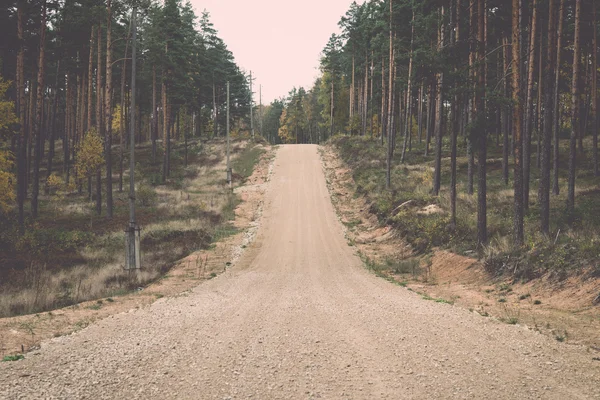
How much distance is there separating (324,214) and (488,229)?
1398cm

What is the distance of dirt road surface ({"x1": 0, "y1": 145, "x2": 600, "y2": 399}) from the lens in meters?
4.54

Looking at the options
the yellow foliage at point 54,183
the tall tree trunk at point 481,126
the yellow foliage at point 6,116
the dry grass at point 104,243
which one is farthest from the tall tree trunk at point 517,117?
the yellow foliage at point 54,183

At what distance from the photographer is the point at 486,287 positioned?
10.9 meters

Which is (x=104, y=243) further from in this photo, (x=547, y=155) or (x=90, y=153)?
(x=547, y=155)

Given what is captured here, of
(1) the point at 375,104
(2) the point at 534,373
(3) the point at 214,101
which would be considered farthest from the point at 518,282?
(3) the point at 214,101

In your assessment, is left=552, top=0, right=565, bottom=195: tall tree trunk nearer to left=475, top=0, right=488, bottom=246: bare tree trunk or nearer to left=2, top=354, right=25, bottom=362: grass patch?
left=475, top=0, right=488, bottom=246: bare tree trunk

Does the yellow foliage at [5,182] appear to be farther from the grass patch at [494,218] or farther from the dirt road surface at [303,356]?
the grass patch at [494,218]

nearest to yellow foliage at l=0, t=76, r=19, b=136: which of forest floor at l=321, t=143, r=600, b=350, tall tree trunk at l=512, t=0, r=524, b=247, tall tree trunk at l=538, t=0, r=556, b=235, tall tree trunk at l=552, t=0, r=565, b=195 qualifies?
forest floor at l=321, t=143, r=600, b=350

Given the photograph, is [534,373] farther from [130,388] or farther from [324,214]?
[324,214]

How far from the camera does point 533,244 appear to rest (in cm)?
1141

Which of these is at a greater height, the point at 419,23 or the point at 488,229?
the point at 419,23

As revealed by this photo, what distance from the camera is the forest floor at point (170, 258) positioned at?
24.7 ft

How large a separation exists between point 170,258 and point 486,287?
12.8 m

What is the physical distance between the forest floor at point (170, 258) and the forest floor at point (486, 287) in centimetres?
712
